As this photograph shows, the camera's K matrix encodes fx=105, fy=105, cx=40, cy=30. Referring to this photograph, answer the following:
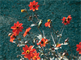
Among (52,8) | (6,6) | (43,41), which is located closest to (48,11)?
(52,8)

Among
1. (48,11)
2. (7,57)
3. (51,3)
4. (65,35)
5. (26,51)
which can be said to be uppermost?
(51,3)

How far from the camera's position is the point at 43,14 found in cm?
154

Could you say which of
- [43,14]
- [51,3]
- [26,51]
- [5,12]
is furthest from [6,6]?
[26,51]

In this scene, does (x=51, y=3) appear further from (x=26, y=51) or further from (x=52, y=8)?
(x=26, y=51)

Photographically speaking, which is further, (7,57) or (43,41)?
(7,57)

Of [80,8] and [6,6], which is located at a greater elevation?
[6,6]

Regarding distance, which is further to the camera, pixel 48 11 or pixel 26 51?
pixel 48 11

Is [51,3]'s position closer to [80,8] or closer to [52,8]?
[52,8]

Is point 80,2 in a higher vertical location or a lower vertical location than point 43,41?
higher

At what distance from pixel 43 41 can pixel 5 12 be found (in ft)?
2.99

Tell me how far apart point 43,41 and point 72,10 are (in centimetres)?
86

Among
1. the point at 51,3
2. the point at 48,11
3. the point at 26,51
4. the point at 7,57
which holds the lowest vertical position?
the point at 7,57

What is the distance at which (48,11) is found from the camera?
154cm

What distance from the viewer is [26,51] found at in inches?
35.2
